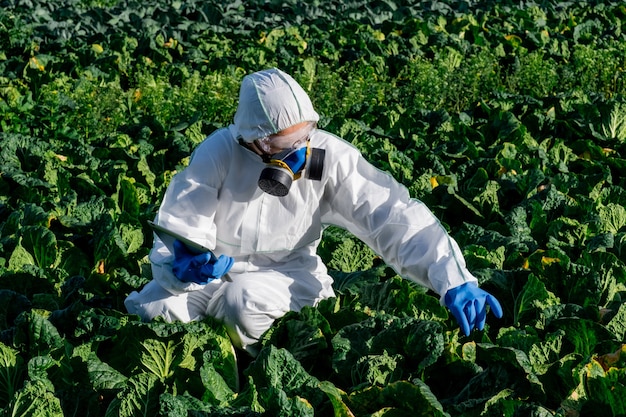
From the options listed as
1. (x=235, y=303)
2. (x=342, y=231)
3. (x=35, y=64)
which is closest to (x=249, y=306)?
(x=235, y=303)

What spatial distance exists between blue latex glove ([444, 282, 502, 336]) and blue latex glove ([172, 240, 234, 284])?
0.84m

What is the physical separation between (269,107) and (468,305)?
1.02 metres

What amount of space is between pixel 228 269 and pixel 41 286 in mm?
1160

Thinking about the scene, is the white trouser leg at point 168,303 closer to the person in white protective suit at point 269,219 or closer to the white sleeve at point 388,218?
the person in white protective suit at point 269,219

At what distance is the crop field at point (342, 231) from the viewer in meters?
3.29

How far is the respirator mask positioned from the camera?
3410 millimetres

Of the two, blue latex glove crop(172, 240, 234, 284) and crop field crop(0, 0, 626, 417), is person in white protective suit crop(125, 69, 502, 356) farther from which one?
crop field crop(0, 0, 626, 417)

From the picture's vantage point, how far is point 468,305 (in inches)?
135

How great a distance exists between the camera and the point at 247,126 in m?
3.47

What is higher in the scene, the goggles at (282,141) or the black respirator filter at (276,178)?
the goggles at (282,141)

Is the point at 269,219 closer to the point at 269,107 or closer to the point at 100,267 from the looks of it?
the point at 269,107

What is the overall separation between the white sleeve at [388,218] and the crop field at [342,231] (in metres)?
0.23

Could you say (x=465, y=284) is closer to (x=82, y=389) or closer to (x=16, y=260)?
(x=82, y=389)

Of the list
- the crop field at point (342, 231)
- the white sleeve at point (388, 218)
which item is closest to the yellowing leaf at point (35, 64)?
the crop field at point (342, 231)
